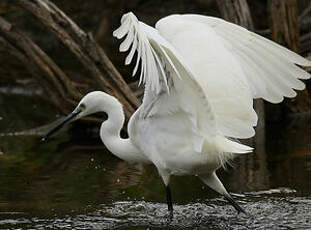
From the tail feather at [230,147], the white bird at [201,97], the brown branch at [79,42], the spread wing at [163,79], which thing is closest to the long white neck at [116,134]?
the white bird at [201,97]

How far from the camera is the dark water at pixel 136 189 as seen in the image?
19.8 ft

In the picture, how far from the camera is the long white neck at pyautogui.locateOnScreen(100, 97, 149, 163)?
6.39 m

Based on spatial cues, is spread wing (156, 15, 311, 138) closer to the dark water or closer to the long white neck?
the long white neck

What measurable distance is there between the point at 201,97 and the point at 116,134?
123 centimetres

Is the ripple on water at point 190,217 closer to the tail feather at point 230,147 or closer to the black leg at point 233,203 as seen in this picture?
Result: the black leg at point 233,203

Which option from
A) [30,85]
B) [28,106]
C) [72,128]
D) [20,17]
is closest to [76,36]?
[72,128]

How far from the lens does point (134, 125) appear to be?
6188mm

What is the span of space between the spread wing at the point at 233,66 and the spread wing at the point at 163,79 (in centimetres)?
17

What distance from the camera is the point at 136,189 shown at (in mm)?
7121

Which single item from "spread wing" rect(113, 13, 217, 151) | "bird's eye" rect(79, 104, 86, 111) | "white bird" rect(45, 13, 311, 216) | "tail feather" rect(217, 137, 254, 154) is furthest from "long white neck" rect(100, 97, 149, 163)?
"tail feather" rect(217, 137, 254, 154)

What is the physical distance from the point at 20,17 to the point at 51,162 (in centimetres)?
694

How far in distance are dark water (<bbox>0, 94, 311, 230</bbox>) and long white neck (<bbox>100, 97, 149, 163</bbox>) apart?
0.44 m

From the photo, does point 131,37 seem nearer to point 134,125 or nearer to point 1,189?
point 134,125

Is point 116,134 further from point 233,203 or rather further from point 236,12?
point 236,12
